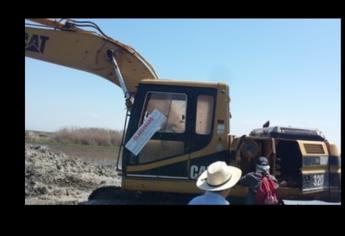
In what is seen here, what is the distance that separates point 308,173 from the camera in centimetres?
671

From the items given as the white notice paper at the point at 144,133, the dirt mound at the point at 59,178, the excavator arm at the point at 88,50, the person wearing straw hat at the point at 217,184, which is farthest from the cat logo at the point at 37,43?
the person wearing straw hat at the point at 217,184

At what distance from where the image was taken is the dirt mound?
9.57m

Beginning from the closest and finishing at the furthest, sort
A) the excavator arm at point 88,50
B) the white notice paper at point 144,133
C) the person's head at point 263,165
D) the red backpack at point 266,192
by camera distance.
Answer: the red backpack at point 266,192 → the person's head at point 263,165 → the white notice paper at point 144,133 → the excavator arm at point 88,50

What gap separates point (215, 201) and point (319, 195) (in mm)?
3653

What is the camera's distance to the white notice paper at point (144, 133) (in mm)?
6426

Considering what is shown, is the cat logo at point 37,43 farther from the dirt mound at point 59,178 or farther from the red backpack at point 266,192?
the red backpack at point 266,192

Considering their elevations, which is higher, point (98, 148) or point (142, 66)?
point (142, 66)

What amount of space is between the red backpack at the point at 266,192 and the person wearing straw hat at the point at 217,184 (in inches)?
64.6

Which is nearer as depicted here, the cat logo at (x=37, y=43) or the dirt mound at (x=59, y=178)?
the cat logo at (x=37, y=43)

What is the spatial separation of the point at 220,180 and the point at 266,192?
1.94 metres

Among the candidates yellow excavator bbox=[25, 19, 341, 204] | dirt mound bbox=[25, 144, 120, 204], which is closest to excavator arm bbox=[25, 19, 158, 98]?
yellow excavator bbox=[25, 19, 341, 204]

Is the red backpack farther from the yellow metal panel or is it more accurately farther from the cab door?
the yellow metal panel
